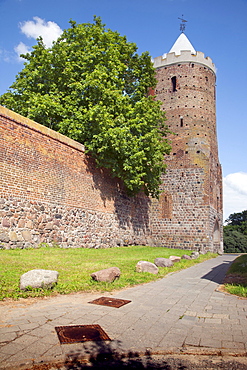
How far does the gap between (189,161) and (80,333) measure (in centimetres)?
2038

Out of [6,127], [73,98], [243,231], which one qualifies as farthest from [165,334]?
[243,231]

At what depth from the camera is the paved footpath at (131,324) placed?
10.0ft

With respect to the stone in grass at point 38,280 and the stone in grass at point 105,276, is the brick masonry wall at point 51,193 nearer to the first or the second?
the stone in grass at point 105,276

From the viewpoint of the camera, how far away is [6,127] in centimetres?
1091

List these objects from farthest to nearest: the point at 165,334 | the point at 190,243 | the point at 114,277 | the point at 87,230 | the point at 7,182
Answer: the point at 190,243 → the point at 87,230 → the point at 7,182 → the point at 114,277 → the point at 165,334

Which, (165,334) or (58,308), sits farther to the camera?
(58,308)

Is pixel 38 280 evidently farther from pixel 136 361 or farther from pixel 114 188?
pixel 114 188

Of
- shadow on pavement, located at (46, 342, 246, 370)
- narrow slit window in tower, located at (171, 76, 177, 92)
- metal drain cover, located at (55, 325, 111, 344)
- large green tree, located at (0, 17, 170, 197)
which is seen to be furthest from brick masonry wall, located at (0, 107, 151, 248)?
narrow slit window in tower, located at (171, 76, 177, 92)

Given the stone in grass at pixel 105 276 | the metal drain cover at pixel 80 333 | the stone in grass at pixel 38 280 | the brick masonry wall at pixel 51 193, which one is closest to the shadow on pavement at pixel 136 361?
the metal drain cover at pixel 80 333

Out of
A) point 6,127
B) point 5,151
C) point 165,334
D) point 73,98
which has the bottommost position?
point 165,334

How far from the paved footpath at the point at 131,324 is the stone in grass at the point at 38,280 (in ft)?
1.52

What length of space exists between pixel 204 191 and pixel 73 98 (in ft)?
39.4

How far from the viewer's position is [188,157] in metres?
22.8

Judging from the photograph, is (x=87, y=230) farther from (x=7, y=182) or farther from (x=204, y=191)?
A: (x=204, y=191)
